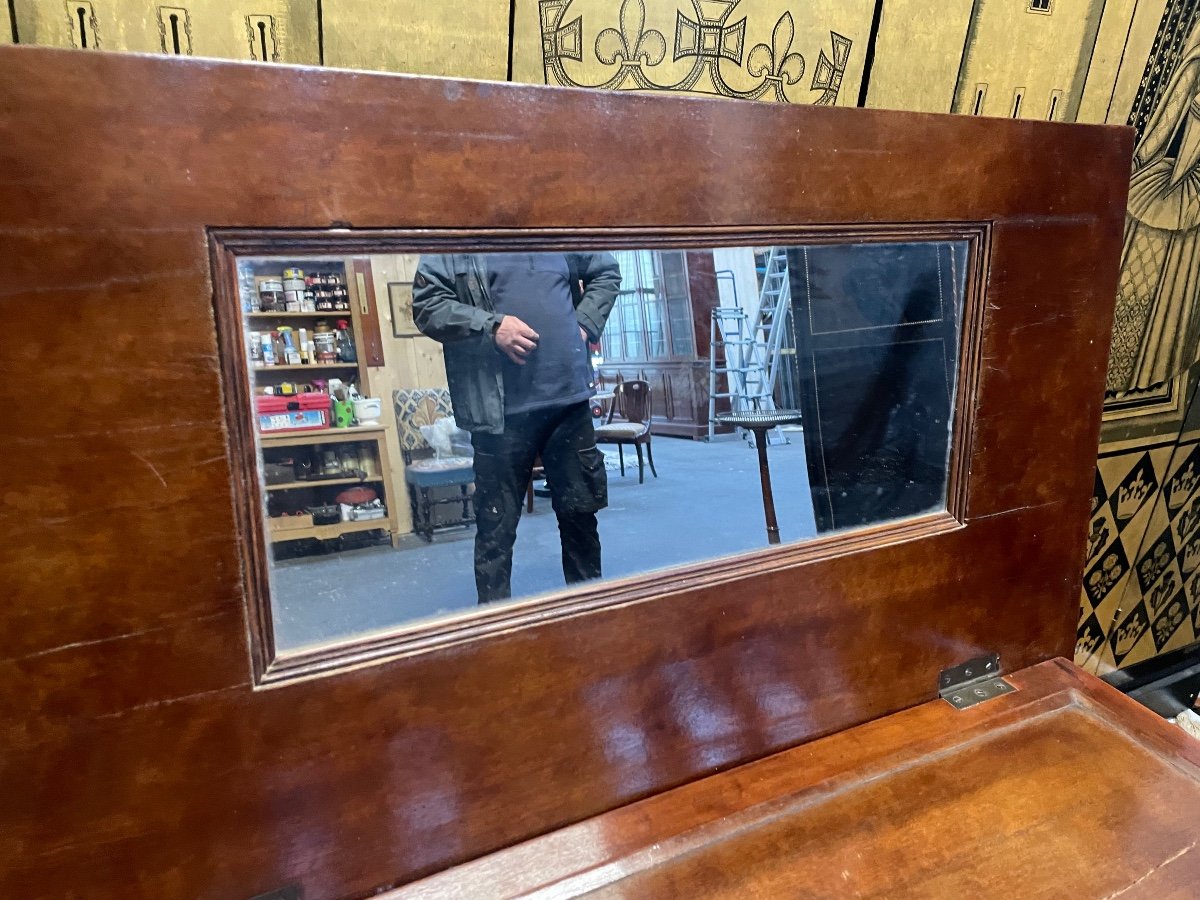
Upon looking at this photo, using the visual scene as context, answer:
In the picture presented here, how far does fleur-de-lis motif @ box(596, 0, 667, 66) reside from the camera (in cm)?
62

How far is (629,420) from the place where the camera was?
62 centimetres

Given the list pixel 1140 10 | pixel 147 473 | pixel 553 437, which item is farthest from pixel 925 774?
pixel 1140 10

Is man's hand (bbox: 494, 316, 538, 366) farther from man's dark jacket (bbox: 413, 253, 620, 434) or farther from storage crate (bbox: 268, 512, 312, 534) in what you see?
storage crate (bbox: 268, 512, 312, 534)

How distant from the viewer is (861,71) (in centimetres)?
73

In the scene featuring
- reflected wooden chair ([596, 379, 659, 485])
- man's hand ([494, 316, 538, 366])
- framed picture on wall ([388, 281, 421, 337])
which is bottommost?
reflected wooden chair ([596, 379, 659, 485])

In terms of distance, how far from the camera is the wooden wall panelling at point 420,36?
1.76 feet

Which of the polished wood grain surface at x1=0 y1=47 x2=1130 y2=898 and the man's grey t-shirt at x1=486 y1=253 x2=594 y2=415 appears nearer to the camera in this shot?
the polished wood grain surface at x1=0 y1=47 x2=1130 y2=898

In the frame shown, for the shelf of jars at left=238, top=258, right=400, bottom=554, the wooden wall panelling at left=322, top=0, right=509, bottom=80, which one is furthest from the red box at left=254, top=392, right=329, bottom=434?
the wooden wall panelling at left=322, top=0, right=509, bottom=80

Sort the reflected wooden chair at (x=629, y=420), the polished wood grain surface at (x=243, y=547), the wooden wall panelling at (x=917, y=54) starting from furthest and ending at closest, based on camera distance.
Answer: the wooden wall panelling at (x=917, y=54) → the reflected wooden chair at (x=629, y=420) → the polished wood grain surface at (x=243, y=547)

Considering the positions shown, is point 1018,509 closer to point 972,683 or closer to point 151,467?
point 972,683

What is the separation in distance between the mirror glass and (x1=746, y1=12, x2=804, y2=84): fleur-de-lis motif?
0.63 ft

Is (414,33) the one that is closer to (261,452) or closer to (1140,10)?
(261,452)

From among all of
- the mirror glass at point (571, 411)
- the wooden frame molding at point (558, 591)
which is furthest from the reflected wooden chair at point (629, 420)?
the wooden frame molding at point (558, 591)

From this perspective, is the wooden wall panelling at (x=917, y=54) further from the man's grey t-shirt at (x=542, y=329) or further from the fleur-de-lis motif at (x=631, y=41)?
the man's grey t-shirt at (x=542, y=329)
